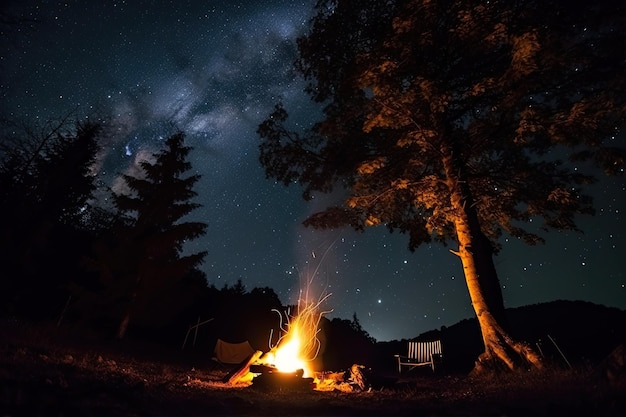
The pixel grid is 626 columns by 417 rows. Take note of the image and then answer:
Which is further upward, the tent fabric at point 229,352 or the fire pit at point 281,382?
the tent fabric at point 229,352

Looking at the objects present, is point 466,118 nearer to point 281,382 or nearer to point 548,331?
point 281,382

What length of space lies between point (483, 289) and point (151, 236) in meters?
16.2

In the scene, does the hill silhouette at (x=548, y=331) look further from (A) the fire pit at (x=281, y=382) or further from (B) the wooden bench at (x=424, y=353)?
(A) the fire pit at (x=281, y=382)

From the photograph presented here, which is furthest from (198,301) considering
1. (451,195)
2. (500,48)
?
(500,48)

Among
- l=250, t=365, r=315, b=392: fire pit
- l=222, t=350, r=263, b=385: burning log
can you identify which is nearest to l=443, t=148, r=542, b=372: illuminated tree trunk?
l=250, t=365, r=315, b=392: fire pit

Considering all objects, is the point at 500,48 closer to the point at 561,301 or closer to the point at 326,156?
the point at 326,156

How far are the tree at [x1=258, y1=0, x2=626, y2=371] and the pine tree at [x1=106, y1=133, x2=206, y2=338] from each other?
29.0 ft

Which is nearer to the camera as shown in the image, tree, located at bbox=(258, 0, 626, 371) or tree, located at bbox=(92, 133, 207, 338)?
tree, located at bbox=(258, 0, 626, 371)

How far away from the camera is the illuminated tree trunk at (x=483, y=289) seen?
9.45m

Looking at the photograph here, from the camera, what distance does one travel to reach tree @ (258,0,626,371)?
9016 millimetres

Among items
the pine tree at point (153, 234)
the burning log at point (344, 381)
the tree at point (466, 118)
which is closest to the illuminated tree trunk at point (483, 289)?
the tree at point (466, 118)

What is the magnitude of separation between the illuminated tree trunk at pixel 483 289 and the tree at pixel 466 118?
3 centimetres

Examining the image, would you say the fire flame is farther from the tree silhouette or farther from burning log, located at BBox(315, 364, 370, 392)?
the tree silhouette

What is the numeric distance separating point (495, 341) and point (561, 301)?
31.5 meters
